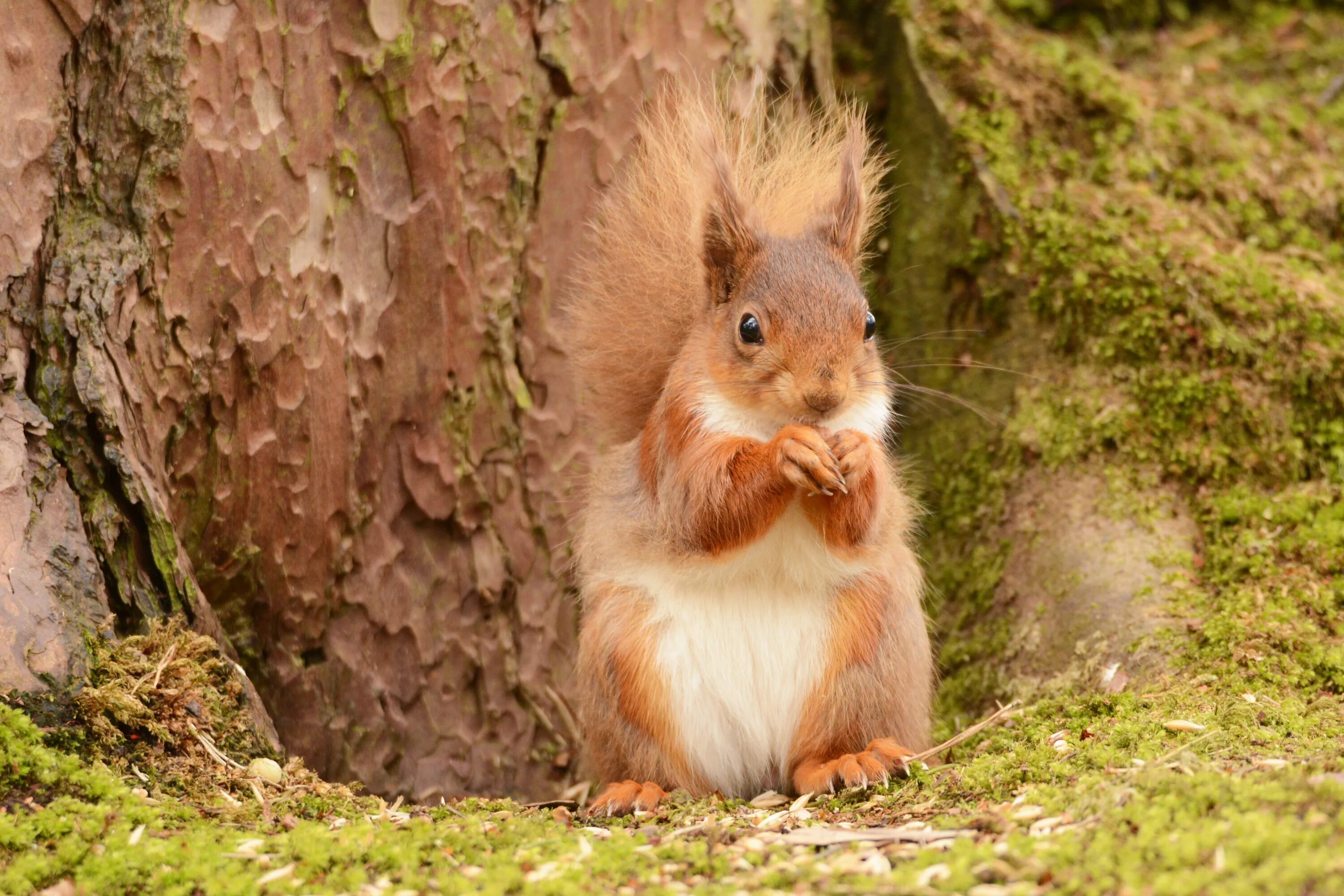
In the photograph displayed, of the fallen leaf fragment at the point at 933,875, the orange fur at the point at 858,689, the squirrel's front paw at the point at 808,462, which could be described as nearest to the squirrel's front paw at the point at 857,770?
the orange fur at the point at 858,689

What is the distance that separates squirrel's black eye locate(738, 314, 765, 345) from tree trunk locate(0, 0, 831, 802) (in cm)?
95

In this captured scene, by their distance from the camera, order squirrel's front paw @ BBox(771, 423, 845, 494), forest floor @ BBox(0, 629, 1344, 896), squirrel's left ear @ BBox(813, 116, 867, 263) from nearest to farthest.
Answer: forest floor @ BBox(0, 629, 1344, 896)
squirrel's front paw @ BBox(771, 423, 845, 494)
squirrel's left ear @ BBox(813, 116, 867, 263)

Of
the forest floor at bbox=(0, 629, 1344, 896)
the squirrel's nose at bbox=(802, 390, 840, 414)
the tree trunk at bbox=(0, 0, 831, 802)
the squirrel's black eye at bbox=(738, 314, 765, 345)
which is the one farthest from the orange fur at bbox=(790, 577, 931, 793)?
the tree trunk at bbox=(0, 0, 831, 802)

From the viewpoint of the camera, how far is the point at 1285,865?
5.59 ft

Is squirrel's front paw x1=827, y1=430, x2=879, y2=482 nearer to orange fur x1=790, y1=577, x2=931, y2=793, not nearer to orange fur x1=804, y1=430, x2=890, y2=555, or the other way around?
orange fur x1=804, y1=430, x2=890, y2=555

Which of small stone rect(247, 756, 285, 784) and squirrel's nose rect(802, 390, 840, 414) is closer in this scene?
squirrel's nose rect(802, 390, 840, 414)

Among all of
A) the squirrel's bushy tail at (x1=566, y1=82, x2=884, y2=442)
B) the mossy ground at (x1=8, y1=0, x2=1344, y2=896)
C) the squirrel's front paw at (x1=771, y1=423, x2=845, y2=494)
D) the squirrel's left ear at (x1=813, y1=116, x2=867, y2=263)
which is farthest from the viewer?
the squirrel's bushy tail at (x1=566, y1=82, x2=884, y2=442)

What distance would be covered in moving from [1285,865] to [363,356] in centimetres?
249

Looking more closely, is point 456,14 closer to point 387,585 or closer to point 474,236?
point 474,236

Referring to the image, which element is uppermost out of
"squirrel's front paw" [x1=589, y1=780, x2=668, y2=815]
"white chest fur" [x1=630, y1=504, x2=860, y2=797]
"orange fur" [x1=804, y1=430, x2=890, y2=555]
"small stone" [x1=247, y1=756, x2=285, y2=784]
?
"orange fur" [x1=804, y1=430, x2=890, y2=555]

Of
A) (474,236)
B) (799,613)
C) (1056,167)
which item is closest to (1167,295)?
(1056,167)

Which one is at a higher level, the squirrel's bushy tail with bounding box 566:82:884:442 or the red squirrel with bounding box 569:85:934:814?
the squirrel's bushy tail with bounding box 566:82:884:442

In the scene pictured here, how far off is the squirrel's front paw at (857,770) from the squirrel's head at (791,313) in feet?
2.42

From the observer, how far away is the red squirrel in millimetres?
2723
